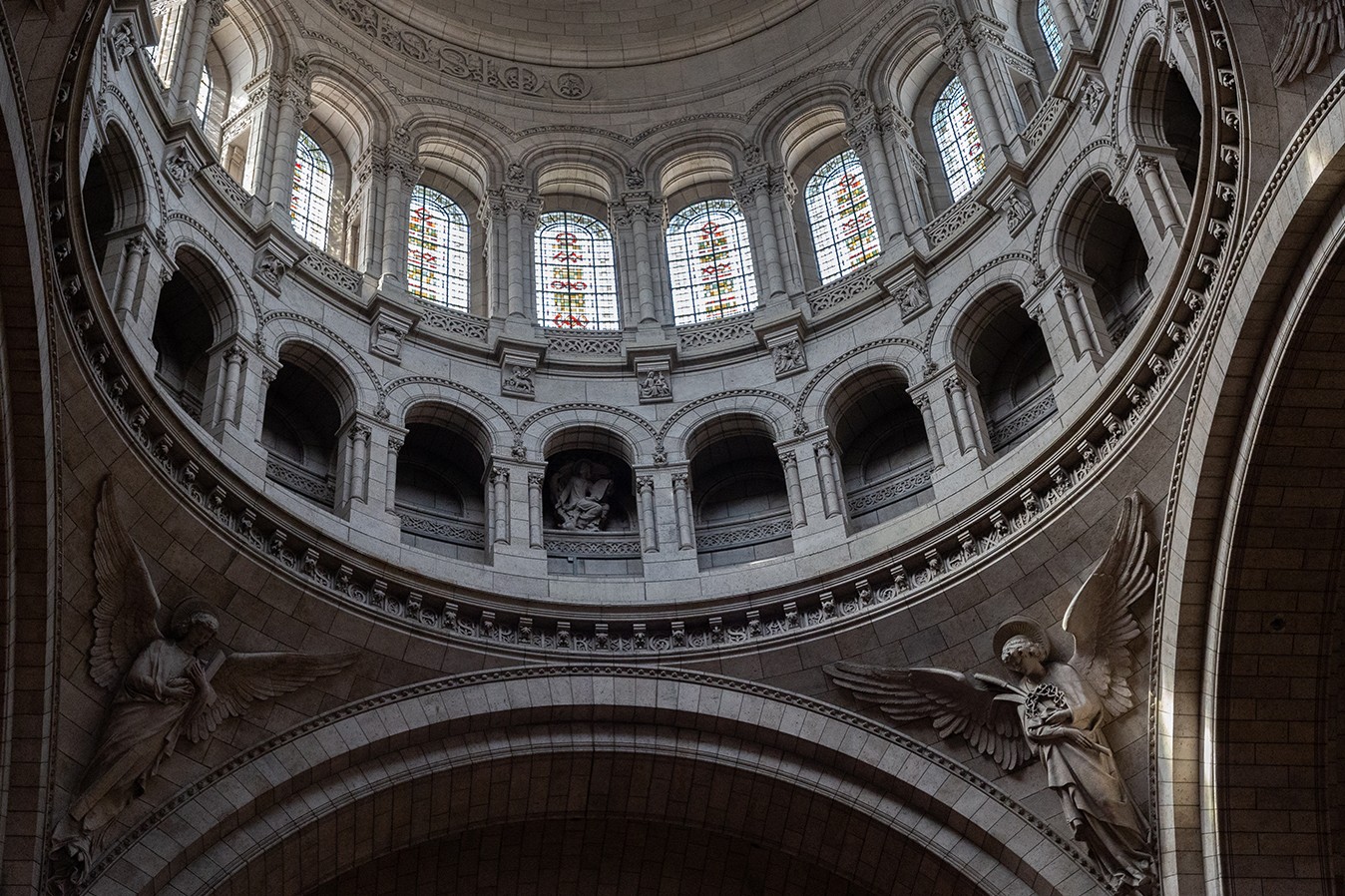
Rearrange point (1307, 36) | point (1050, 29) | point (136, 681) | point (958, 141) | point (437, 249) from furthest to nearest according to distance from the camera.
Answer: point (437, 249), point (958, 141), point (1050, 29), point (136, 681), point (1307, 36)

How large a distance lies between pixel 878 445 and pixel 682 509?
2.99m

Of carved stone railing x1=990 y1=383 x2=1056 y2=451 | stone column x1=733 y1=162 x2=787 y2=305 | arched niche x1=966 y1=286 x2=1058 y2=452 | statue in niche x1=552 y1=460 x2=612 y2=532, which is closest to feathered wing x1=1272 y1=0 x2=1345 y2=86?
carved stone railing x1=990 y1=383 x2=1056 y2=451

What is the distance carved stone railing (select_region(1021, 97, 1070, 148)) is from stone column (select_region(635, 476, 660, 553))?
273 inches

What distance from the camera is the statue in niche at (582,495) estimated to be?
22.1 meters

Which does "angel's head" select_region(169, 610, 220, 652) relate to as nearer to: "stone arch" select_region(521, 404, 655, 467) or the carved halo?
"stone arch" select_region(521, 404, 655, 467)

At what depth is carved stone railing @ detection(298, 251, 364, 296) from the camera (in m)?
22.2

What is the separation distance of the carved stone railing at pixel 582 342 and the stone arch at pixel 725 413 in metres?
1.63

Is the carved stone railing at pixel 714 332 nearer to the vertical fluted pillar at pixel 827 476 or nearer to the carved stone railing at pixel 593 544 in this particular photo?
the vertical fluted pillar at pixel 827 476

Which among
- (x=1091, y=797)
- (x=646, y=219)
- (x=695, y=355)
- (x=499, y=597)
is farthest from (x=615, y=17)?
A: (x=1091, y=797)

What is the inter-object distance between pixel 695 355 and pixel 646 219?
346cm

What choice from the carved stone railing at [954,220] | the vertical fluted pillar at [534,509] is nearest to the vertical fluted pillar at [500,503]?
the vertical fluted pillar at [534,509]

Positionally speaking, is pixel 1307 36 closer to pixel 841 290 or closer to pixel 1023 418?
pixel 1023 418

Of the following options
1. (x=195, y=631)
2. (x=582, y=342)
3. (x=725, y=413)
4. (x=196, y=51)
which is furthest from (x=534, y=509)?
(x=196, y=51)

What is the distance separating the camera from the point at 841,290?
2331 cm
